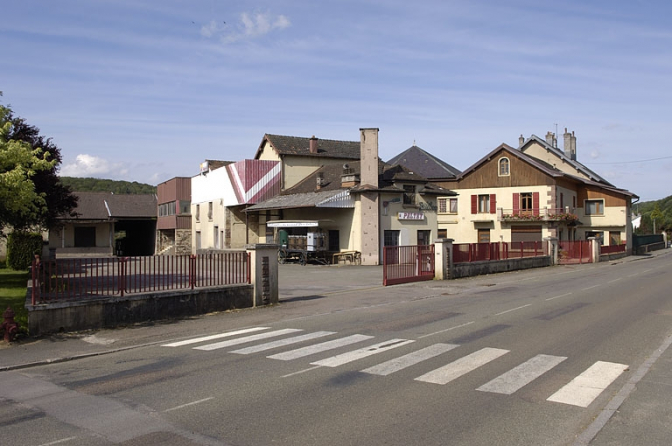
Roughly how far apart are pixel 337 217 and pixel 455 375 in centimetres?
2905

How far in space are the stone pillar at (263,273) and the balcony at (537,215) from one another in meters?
39.7

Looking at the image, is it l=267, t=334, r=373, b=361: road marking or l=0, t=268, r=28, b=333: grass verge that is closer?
l=267, t=334, r=373, b=361: road marking

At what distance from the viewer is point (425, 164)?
63625 millimetres

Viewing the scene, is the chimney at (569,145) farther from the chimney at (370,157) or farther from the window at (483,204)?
the chimney at (370,157)

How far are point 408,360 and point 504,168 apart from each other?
47.7 m

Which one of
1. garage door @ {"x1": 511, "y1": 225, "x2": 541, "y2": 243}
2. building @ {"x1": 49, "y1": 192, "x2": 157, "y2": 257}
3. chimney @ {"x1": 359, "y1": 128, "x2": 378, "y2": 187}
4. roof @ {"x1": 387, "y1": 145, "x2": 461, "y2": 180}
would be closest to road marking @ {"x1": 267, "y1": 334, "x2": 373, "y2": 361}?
chimney @ {"x1": 359, "y1": 128, "x2": 378, "y2": 187}

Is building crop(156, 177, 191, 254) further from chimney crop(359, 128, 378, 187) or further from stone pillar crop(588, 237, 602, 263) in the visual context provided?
stone pillar crop(588, 237, 602, 263)

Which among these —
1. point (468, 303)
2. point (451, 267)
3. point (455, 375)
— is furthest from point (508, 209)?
point (455, 375)

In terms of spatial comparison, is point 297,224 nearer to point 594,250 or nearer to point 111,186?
point 594,250

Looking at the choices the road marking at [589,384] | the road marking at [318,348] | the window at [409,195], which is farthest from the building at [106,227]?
the road marking at [589,384]

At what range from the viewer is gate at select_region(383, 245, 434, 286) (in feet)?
74.8

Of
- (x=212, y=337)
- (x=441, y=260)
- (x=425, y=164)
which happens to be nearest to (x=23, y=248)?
(x=441, y=260)

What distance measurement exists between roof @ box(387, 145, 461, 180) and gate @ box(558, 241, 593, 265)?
20.1 m

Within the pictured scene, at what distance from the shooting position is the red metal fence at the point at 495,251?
2700 cm
